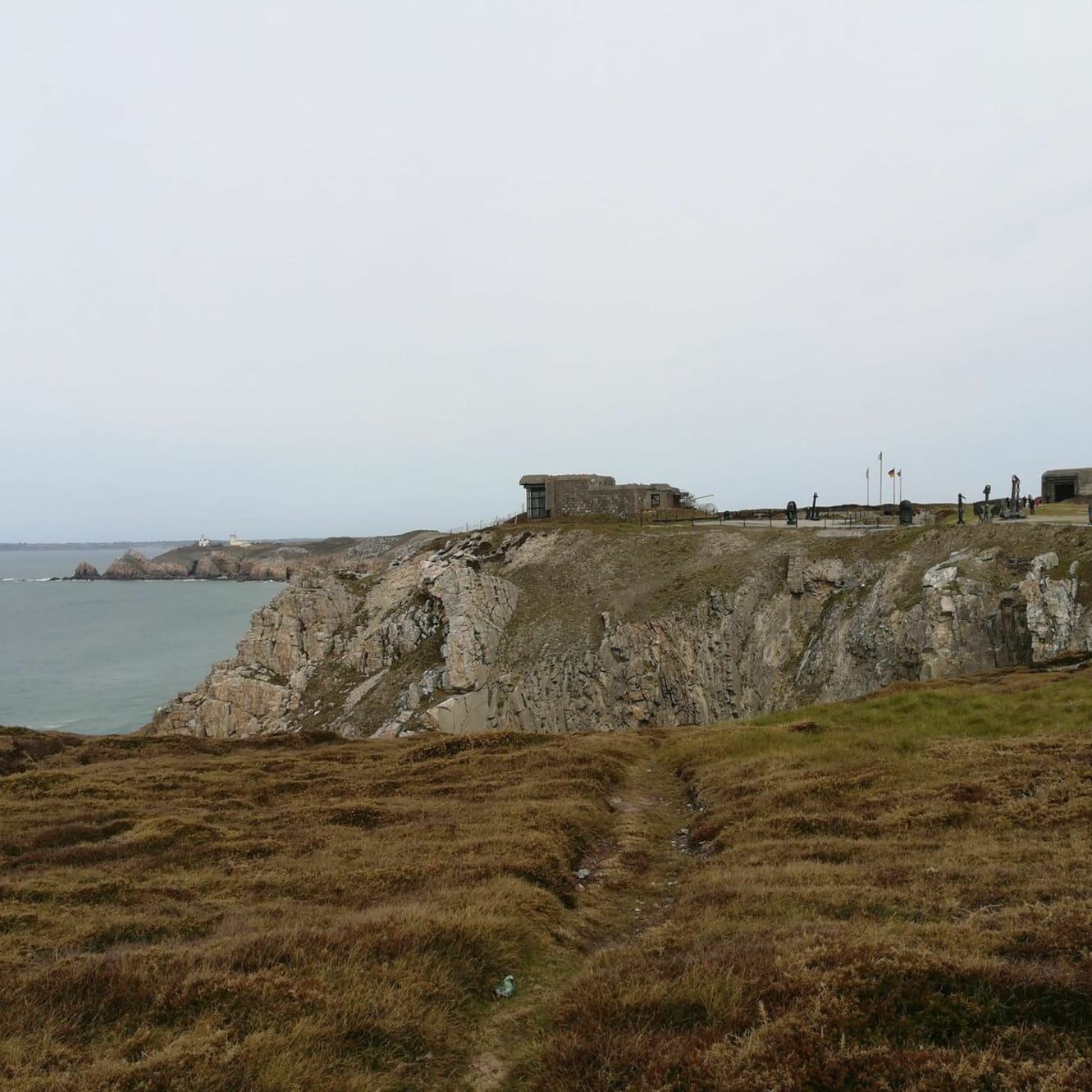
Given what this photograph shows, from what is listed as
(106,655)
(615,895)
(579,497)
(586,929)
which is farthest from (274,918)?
(106,655)

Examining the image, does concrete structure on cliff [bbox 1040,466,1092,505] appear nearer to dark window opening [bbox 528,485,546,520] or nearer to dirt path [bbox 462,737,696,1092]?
dark window opening [bbox 528,485,546,520]

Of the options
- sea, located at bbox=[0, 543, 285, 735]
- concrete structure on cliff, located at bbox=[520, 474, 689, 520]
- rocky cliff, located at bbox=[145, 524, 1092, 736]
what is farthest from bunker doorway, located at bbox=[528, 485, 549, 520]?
sea, located at bbox=[0, 543, 285, 735]

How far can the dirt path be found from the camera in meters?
7.22

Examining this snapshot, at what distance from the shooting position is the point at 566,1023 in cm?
708

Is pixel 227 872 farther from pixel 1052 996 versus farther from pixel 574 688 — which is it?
pixel 574 688

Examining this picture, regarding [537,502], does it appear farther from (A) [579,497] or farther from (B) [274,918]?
(B) [274,918]

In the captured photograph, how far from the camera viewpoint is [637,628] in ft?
149

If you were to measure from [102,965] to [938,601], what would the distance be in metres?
37.9

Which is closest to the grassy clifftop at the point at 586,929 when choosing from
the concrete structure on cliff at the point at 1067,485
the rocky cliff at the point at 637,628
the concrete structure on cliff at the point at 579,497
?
the rocky cliff at the point at 637,628

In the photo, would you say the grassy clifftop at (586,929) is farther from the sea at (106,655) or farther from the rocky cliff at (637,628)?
the sea at (106,655)

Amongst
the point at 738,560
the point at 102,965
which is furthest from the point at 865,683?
the point at 102,965

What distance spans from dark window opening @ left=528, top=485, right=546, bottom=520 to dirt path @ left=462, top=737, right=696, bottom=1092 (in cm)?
4485

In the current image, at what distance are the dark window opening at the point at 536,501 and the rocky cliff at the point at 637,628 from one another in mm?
6991

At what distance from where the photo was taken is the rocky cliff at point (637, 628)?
3484 cm
